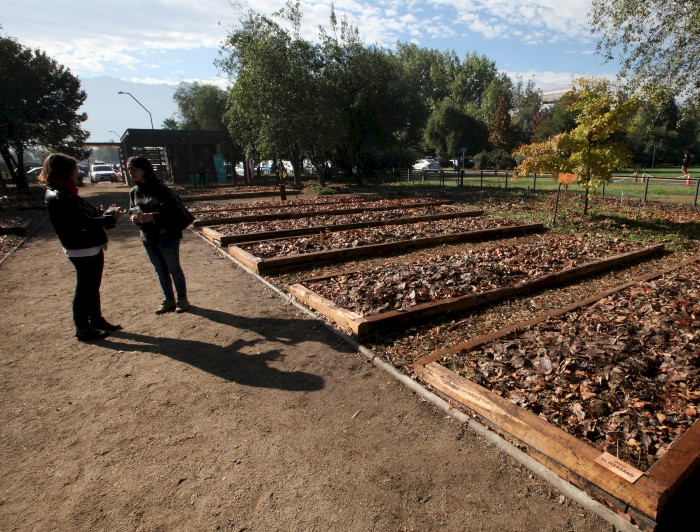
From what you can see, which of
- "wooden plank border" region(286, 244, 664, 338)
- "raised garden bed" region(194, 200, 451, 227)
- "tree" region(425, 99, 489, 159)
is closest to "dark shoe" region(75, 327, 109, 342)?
"wooden plank border" region(286, 244, 664, 338)

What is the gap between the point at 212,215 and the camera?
1284cm

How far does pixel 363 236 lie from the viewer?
354 inches

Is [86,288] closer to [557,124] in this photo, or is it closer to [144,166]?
[144,166]

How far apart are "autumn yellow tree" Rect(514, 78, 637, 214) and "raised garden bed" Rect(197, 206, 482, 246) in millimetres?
2398

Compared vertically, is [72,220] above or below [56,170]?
below

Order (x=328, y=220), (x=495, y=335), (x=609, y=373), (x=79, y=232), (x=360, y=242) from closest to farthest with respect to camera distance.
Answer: (x=609, y=373)
(x=495, y=335)
(x=79, y=232)
(x=360, y=242)
(x=328, y=220)

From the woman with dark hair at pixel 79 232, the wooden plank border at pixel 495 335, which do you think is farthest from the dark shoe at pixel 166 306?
the wooden plank border at pixel 495 335

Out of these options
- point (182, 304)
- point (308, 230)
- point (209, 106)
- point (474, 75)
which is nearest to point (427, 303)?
point (182, 304)

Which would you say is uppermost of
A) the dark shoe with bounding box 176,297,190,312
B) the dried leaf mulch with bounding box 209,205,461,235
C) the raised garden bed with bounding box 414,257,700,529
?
the dried leaf mulch with bounding box 209,205,461,235

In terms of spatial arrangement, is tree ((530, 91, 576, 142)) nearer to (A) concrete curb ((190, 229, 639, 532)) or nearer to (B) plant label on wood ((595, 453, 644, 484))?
(A) concrete curb ((190, 229, 639, 532))

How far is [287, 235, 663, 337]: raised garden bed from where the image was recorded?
4727 millimetres

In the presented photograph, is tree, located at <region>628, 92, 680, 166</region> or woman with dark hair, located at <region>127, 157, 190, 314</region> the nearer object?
woman with dark hair, located at <region>127, 157, 190, 314</region>

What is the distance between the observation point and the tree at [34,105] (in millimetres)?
22953

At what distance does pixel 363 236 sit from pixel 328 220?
8.77 ft
